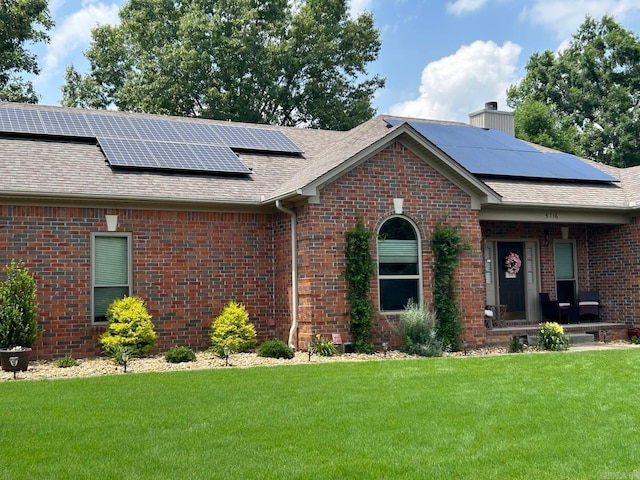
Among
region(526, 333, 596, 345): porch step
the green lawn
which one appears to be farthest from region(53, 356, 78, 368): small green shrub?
region(526, 333, 596, 345): porch step

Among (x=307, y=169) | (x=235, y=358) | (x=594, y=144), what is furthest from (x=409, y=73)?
(x=594, y=144)

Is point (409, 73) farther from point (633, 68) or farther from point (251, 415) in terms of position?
point (633, 68)

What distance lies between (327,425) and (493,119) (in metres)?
16.6

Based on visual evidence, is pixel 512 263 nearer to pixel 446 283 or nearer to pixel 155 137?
pixel 446 283

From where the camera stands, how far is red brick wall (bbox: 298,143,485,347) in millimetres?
13938

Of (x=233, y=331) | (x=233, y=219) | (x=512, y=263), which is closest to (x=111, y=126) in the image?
(x=233, y=219)

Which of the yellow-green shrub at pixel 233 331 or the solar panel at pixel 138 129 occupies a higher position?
the solar panel at pixel 138 129

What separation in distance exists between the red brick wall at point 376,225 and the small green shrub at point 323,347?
0.17m

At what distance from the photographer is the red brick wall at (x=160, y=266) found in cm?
1339

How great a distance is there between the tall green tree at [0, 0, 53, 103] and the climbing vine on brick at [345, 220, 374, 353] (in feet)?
58.9

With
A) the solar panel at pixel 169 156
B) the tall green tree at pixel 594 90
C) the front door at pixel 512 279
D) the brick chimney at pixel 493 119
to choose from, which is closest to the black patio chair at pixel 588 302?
the front door at pixel 512 279

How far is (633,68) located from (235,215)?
32034 millimetres

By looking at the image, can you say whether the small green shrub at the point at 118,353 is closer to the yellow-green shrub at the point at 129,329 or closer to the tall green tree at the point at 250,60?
the yellow-green shrub at the point at 129,329

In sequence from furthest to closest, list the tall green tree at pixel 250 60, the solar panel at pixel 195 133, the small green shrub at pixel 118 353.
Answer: the tall green tree at pixel 250 60 → the solar panel at pixel 195 133 → the small green shrub at pixel 118 353
